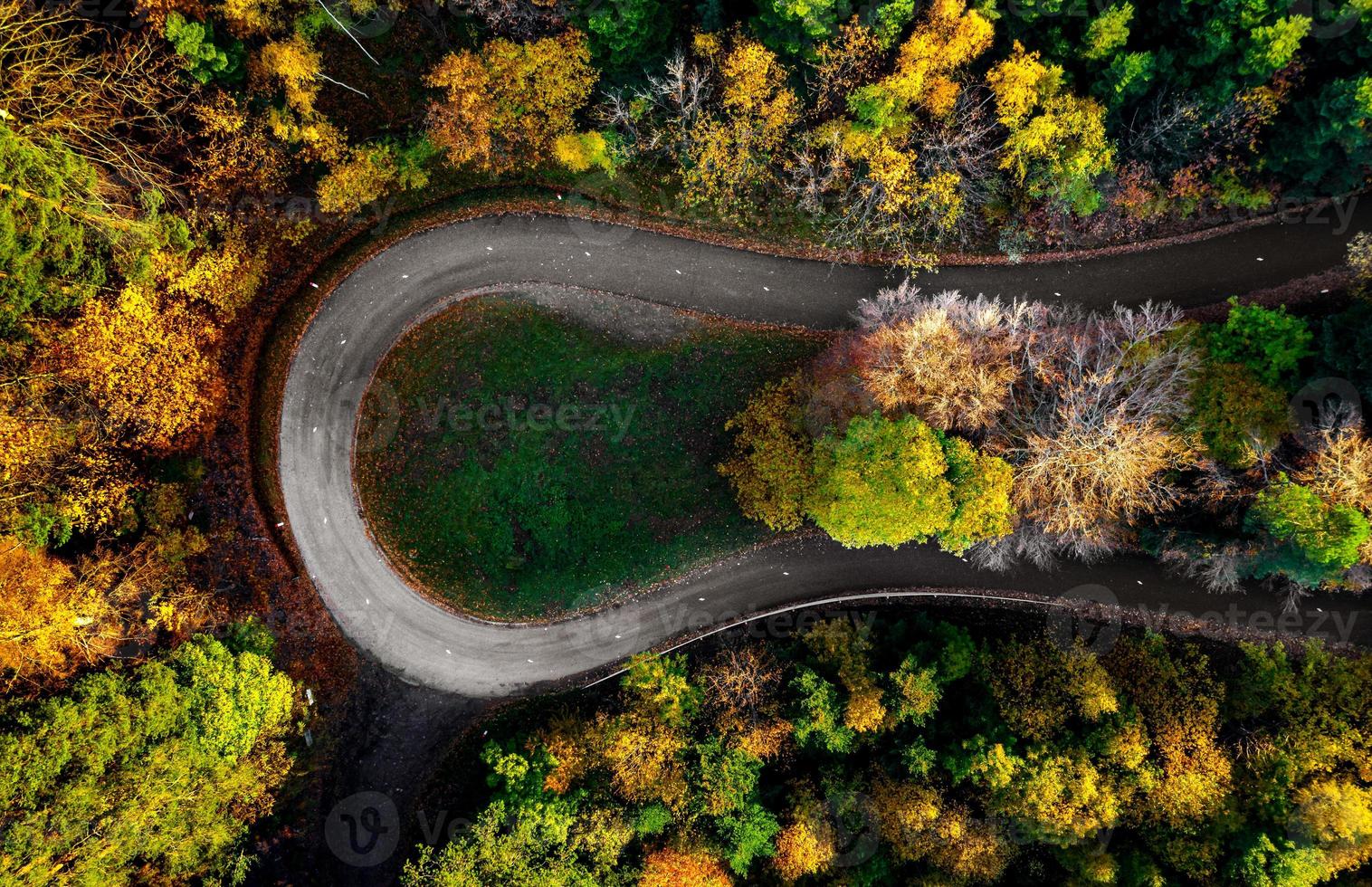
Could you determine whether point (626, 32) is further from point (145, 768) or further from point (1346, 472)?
point (145, 768)

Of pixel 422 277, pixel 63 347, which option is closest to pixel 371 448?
pixel 422 277

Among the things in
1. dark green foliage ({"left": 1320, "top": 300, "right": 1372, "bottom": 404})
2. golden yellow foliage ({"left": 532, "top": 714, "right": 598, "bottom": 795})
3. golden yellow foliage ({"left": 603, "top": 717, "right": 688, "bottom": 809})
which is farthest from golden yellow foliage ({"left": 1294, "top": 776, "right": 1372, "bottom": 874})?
golden yellow foliage ({"left": 532, "top": 714, "right": 598, "bottom": 795})

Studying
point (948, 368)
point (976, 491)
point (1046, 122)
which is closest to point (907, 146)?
point (1046, 122)

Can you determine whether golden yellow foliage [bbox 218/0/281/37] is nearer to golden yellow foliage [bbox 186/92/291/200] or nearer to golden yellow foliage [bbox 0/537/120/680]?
golden yellow foliage [bbox 186/92/291/200]

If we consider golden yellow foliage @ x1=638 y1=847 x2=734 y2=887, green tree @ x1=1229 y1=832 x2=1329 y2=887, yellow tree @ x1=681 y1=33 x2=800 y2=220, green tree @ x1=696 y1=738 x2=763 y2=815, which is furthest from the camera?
green tree @ x1=696 y1=738 x2=763 y2=815

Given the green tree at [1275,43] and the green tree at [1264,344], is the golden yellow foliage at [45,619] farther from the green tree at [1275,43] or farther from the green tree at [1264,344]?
the green tree at [1275,43]

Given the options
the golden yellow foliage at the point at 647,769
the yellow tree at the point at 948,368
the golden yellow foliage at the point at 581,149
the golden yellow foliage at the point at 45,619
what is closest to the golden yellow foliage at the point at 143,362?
the golden yellow foliage at the point at 45,619

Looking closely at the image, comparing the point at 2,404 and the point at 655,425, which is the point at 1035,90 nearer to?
the point at 655,425
